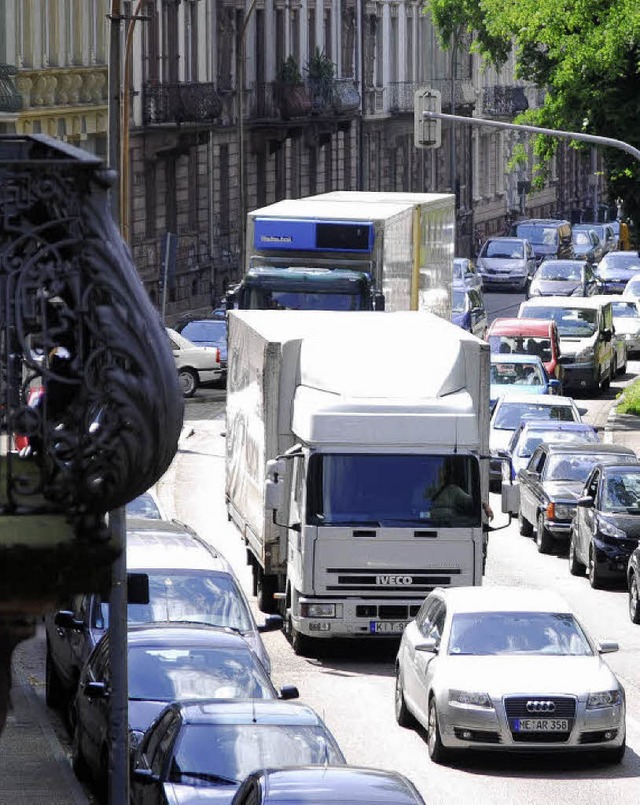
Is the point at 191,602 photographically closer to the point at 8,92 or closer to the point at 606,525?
the point at 606,525

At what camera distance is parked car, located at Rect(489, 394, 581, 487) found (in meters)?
39.3

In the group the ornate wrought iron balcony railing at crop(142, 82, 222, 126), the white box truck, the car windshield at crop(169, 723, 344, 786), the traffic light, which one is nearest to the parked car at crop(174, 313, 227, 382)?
the ornate wrought iron balcony railing at crop(142, 82, 222, 126)

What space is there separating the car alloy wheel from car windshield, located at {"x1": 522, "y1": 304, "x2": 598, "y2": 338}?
2471cm

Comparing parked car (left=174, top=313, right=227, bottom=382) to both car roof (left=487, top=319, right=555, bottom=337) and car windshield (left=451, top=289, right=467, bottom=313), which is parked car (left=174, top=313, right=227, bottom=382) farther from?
car roof (left=487, top=319, right=555, bottom=337)

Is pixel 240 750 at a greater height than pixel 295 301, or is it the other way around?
pixel 295 301

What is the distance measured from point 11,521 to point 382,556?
16.8 metres

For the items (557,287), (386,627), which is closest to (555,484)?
(386,627)

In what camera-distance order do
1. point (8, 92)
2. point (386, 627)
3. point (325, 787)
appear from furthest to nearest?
point (8, 92) → point (386, 627) → point (325, 787)

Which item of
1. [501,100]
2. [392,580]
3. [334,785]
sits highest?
[501,100]

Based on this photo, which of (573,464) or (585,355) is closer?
(573,464)

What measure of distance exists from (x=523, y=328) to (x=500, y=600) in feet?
92.6

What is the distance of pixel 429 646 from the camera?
64.2 ft

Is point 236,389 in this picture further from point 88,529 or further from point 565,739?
point 88,529

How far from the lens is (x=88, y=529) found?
6.38 metres
